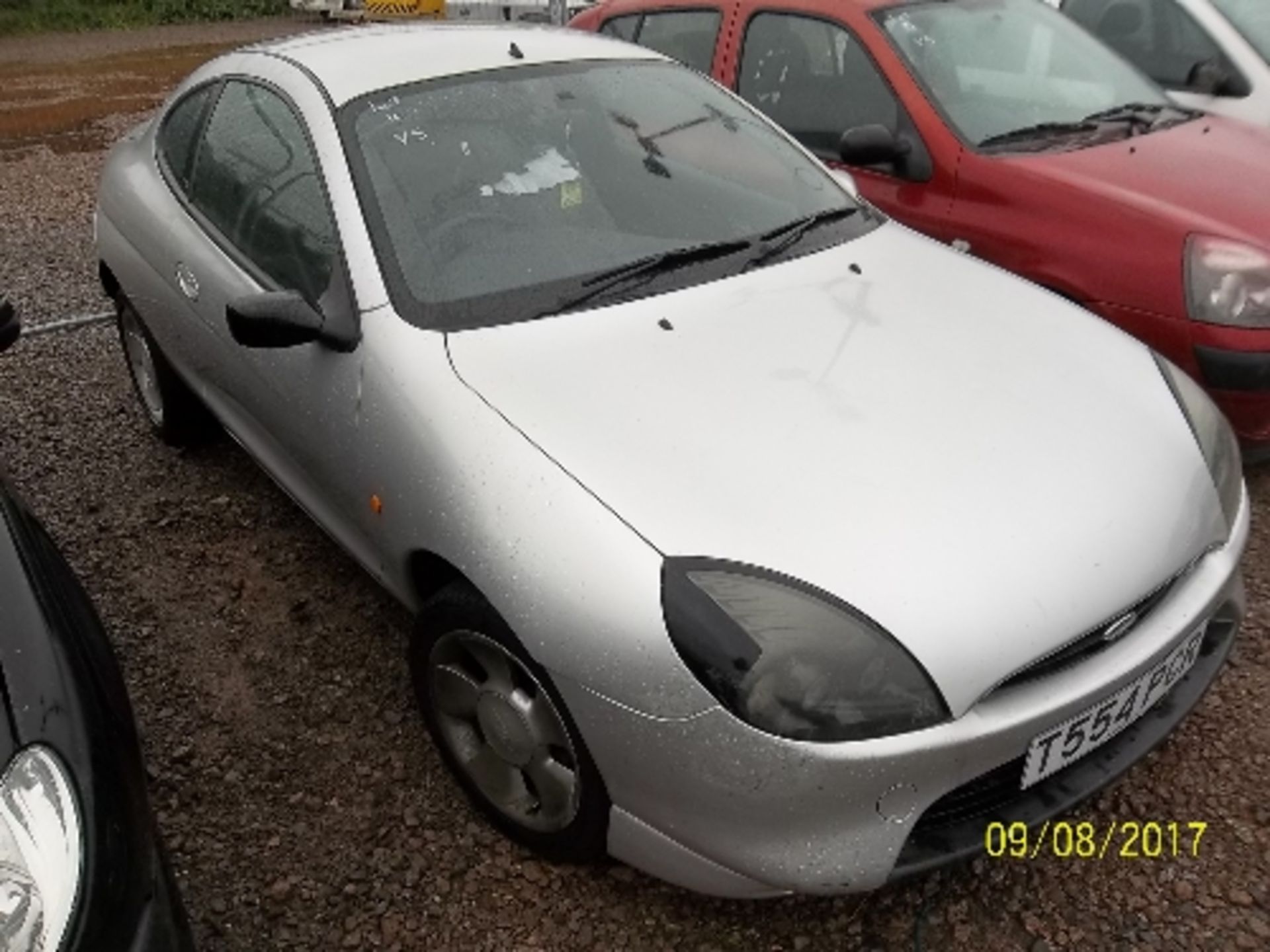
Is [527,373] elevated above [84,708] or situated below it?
above

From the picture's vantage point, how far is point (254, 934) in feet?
6.93

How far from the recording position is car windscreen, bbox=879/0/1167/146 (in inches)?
144

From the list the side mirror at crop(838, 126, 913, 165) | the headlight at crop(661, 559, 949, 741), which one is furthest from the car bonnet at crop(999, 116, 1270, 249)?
the headlight at crop(661, 559, 949, 741)

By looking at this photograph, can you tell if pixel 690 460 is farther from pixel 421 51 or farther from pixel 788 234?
pixel 421 51

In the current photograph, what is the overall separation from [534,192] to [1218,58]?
3.50 m

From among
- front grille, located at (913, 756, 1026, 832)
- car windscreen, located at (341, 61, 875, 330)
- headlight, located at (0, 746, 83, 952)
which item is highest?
car windscreen, located at (341, 61, 875, 330)

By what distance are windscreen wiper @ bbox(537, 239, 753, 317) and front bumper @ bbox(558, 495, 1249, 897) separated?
0.88m

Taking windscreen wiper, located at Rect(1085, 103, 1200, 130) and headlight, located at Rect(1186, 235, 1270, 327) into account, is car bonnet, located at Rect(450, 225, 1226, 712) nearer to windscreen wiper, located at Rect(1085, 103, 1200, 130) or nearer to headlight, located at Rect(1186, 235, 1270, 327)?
headlight, located at Rect(1186, 235, 1270, 327)

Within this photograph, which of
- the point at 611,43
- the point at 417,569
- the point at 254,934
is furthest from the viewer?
the point at 611,43

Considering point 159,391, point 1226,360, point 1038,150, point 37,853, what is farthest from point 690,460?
point 159,391

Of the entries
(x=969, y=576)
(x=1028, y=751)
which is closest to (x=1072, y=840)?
(x=1028, y=751)

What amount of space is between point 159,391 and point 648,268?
1924 millimetres

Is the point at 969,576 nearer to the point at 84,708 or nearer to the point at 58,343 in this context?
the point at 84,708
